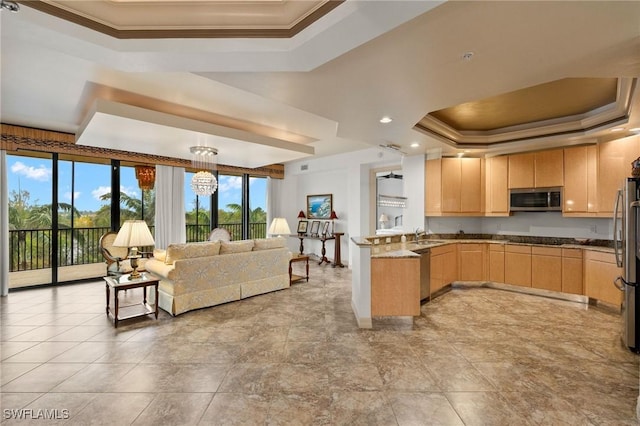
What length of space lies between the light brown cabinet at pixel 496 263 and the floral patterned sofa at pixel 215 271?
3732 millimetres

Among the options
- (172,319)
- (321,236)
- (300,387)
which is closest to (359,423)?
(300,387)

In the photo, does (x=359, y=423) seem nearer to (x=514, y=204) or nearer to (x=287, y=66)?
(x=287, y=66)

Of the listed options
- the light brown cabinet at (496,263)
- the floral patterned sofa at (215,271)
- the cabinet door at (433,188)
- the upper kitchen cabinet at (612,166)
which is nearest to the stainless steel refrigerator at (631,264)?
the upper kitchen cabinet at (612,166)

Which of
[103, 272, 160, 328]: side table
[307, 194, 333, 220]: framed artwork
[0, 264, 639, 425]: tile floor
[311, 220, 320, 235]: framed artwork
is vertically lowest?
[0, 264, 639, 425]: tile floor

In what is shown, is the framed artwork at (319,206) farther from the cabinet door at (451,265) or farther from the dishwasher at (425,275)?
the dishwasher at (425,275)

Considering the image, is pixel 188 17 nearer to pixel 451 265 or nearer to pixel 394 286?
pixel 394 286

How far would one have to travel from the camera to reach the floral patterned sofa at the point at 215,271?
3.96 m

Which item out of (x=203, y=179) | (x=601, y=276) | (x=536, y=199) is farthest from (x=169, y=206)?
(x=601, y=276)

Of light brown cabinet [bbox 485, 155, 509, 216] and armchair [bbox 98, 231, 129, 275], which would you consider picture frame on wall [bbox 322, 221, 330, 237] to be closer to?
light brown cabinet [bbox 485, 155, 509, 216]

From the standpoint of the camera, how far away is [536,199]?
4949 mm

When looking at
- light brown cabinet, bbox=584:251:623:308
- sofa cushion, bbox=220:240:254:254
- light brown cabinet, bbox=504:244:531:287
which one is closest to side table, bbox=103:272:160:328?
sofa cushion, bbox=220:240:254:254

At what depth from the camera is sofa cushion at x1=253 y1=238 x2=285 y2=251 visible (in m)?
4.92

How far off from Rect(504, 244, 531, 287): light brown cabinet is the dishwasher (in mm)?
1738

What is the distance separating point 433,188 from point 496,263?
173cm
